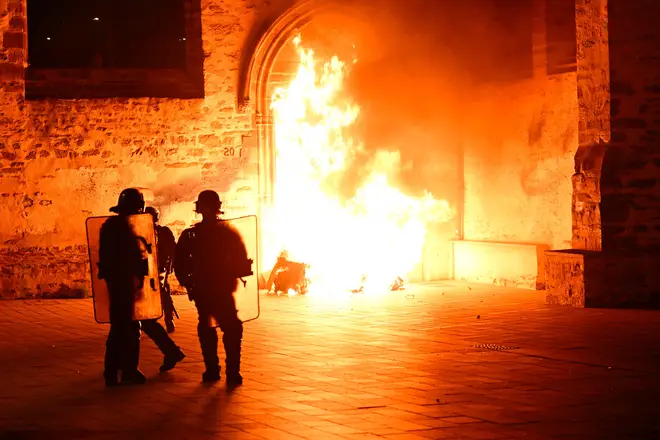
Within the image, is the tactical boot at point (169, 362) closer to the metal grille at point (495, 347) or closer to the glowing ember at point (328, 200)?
the metal grille at point (495, 347)

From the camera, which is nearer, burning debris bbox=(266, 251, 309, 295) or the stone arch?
burning debris bbox=(266, 251, 309, 295)

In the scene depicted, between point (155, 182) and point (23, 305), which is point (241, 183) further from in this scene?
point (23, 305)

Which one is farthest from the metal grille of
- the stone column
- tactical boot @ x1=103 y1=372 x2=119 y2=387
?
the stone column

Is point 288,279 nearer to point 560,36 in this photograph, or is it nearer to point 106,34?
point 106,34

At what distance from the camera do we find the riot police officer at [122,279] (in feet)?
27.4

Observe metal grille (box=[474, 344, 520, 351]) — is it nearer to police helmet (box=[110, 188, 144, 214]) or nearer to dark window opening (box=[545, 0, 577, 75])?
police helmet (box=[110, 188, 144, 214])

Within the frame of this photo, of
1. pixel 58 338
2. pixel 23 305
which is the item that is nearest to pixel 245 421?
pixel 58 338

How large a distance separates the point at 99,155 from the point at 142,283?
8129 mm

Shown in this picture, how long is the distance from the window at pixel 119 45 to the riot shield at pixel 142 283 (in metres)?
8.07

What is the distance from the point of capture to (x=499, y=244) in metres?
16.6

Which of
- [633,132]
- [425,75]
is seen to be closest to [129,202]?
[633,132]

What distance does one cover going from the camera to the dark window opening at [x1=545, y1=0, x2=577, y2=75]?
52.0ft

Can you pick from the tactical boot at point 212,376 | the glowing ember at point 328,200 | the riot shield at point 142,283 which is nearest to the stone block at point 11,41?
the glowing ember at point 328,200

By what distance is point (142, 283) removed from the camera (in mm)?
8500
